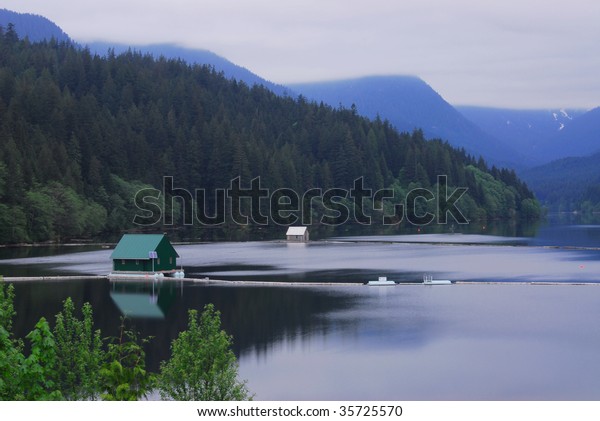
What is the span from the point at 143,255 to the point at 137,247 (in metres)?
1.54

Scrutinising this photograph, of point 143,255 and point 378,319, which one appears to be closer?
point 378,319

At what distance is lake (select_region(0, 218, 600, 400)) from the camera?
41.8 meters

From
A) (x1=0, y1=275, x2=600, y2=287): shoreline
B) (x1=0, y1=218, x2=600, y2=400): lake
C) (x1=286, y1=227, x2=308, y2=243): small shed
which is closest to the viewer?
(x1=0, y1=218, x2=600, y2=400): lake

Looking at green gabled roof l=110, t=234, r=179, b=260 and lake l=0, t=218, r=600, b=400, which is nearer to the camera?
lake l=0, t=218, r=600, b=400

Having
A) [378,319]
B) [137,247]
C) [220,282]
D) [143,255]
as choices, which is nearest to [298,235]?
[137,247]

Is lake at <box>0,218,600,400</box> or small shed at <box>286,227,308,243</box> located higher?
small shed at <box>286,227,308,243</box>

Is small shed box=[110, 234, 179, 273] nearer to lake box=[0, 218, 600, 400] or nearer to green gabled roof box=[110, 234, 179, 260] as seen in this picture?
green gabled roof box=[110, 234, 179, 260]

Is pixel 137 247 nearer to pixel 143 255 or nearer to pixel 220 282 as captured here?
pixel 143 255

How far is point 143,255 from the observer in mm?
85938

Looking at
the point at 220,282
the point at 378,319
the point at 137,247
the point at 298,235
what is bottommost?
the point at 378,319

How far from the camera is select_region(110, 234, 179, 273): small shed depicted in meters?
85.9

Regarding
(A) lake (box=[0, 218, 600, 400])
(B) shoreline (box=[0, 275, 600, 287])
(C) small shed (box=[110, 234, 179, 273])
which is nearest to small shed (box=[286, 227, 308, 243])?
(A) lake (box=[0, 218, 600, 400])

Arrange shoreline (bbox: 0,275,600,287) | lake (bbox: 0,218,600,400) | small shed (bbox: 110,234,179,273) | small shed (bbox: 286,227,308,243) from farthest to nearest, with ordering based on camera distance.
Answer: small shed (bbox: 286,227,308,243), small shed (bbox: 110,234,179,273), shoreline (bbox: 0,275,600,287), lake (bbox: 0,218,600,400)
